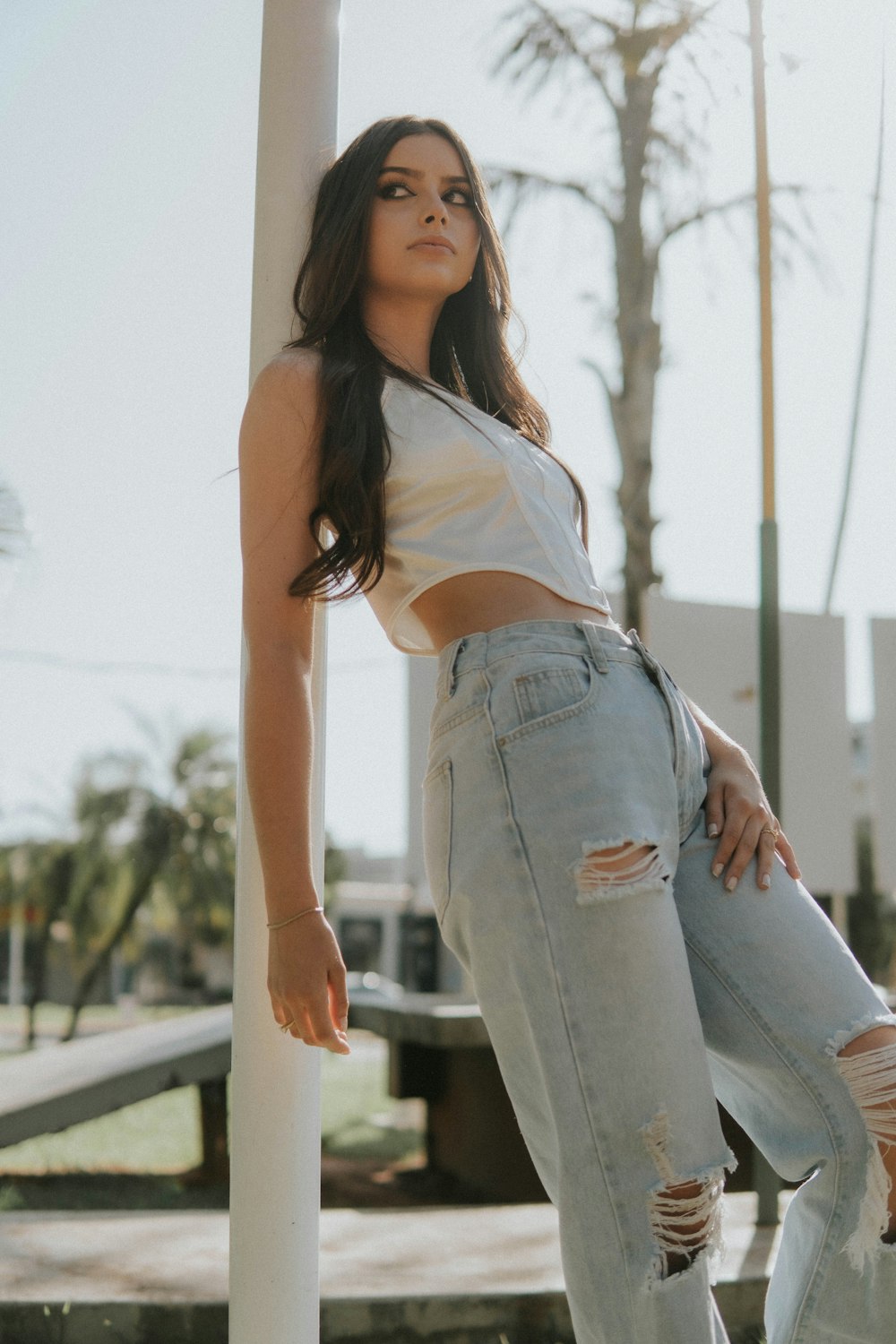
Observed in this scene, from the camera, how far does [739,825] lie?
5.38 feet

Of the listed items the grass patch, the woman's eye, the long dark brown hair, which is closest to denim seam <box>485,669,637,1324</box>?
the long dark brown hair

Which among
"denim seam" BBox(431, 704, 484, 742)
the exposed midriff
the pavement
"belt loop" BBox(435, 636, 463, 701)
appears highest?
the exposed midriff

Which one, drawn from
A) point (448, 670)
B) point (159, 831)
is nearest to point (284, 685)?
point (448, 670)

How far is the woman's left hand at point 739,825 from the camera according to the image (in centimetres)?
161

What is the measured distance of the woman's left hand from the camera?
1.61m

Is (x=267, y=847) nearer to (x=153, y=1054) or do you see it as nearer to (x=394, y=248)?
(x=394, y=248)

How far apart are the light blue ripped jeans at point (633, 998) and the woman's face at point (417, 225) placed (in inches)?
25.2

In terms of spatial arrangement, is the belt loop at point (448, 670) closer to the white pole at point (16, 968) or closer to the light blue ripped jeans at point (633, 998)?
the light blue ripped jeans at point (633, 998)

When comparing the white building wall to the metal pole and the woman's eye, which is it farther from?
the woman's eye

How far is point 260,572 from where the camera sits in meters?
1.72

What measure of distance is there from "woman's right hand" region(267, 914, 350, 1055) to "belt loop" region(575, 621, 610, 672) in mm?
463

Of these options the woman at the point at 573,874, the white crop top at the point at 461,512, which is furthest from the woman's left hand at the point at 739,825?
the white crop top at the point at 461,512

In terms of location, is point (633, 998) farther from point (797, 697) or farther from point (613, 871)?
point (797, 697)

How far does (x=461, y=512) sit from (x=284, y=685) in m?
0.32
